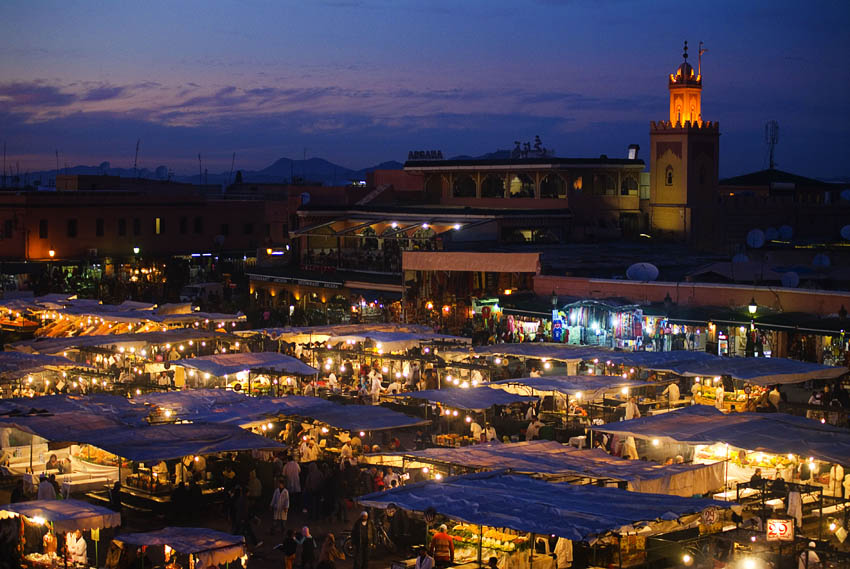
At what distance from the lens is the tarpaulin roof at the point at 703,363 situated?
2306 centimetres

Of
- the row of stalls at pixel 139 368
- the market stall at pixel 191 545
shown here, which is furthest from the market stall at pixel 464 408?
the market stall at pixel 191 545

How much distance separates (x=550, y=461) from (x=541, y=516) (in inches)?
134

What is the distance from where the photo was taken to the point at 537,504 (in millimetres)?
13164

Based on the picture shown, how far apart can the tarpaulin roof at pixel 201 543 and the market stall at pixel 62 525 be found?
986 mm

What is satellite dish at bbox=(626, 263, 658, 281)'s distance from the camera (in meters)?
33.6

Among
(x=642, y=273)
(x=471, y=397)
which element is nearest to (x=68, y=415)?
(x=471, y=397)

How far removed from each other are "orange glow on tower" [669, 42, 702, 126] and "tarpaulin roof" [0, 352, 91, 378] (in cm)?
2988

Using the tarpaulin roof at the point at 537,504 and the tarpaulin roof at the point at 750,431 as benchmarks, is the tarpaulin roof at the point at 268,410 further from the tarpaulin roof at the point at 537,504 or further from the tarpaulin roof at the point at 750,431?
the tarpaulin roof at the point at 537,504

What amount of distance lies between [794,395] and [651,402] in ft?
13.8

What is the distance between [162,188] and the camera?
79.1 m

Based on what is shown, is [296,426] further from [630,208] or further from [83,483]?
[630,208]

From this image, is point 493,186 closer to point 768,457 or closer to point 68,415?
point 68,415

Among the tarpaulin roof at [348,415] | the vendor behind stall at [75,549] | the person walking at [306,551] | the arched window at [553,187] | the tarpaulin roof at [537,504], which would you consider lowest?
the person walking at [306,551]

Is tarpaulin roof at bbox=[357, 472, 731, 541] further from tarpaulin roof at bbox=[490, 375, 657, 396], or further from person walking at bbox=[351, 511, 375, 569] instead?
Answer: tarpaulin roof at bbox=[490, 375, 657, 396]
